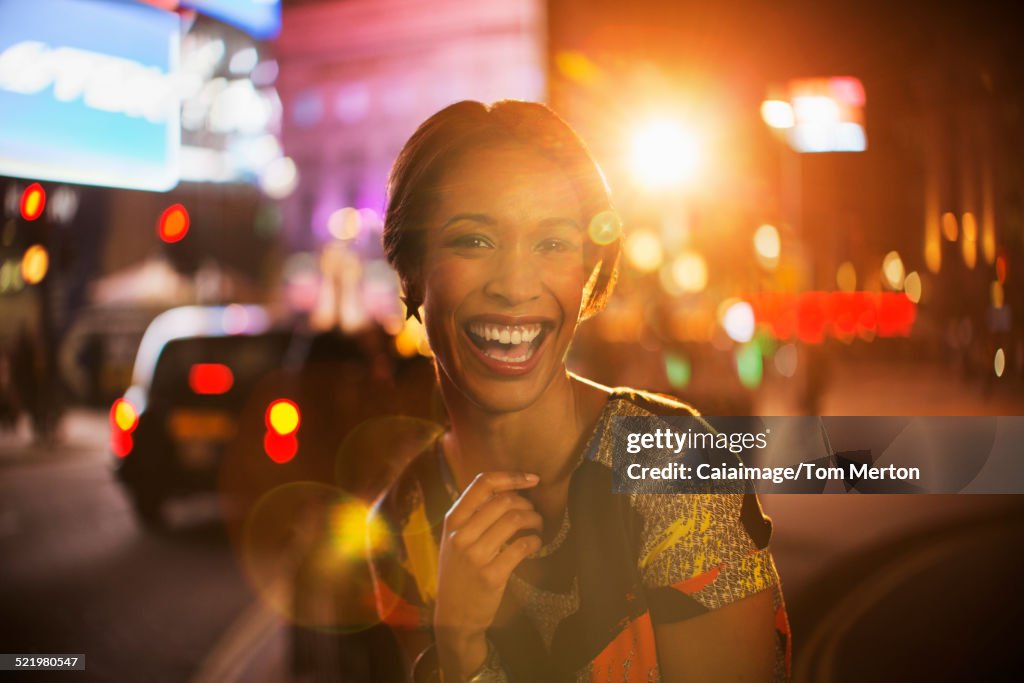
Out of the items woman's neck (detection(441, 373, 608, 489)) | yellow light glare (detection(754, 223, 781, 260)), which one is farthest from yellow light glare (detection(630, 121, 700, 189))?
woman's neck (detection(441, 373, 608, 489))

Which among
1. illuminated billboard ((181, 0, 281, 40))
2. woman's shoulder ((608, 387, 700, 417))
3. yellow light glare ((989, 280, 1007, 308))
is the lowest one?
woman's shoulder ((608, 387, 700, 417))

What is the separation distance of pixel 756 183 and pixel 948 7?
1.00m

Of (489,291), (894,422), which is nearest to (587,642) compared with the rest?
(489,291)

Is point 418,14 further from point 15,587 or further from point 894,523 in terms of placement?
point 894,523

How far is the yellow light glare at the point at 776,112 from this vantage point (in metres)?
2.48

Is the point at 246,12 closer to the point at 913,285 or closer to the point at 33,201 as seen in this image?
the point at 33,201

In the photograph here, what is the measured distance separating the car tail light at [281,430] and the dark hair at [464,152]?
183 inches

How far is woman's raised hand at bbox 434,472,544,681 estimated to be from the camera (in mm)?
1275

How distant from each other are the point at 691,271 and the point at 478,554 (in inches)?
129

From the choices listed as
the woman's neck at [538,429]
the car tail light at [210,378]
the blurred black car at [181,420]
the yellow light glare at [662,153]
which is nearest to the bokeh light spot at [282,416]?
the blurred black car at [181,420]

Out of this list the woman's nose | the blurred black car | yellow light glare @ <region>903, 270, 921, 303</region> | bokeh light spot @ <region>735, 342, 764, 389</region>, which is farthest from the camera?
the blurred black car

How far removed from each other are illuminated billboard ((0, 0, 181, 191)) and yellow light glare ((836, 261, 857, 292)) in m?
1.97

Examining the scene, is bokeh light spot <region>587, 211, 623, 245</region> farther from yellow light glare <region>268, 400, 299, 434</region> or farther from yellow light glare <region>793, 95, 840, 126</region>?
yellow light glare <region>268, 400, 299, 434</region>

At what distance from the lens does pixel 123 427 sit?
6.42 m
